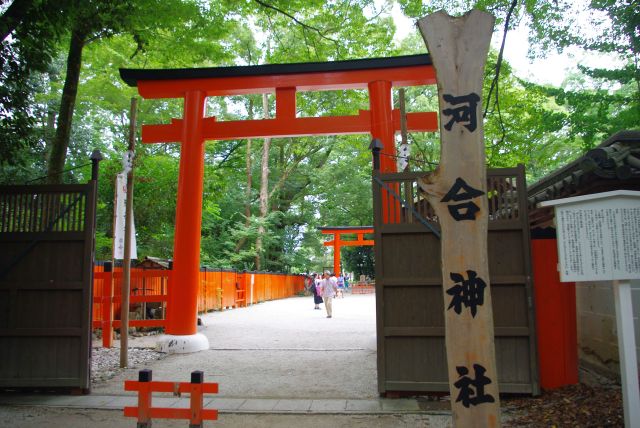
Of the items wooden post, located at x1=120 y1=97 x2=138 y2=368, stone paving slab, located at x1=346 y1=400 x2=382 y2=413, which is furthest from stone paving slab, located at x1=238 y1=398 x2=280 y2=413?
wooden post, located at x1=120 y1=97 x2=138 y2=368

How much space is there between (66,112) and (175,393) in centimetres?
731

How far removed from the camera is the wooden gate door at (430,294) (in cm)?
576

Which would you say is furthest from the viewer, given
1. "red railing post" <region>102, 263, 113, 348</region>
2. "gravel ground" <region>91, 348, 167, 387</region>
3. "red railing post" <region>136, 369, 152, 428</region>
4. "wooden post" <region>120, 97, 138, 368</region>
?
"red railing post" <region>102, 263, 113, 348</region>

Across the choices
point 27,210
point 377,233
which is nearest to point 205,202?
point 27,210

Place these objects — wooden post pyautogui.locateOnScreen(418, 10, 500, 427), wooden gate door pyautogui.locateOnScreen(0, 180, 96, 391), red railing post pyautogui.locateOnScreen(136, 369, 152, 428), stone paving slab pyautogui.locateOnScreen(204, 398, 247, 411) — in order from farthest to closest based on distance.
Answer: wooden gate door pyautogui.locateOnScreen(0, 180, 96, 391), stone paving slab pyautogui.locateOnScreen(204, 398, 247, 411), red railing post pyautogui.locateOnScreen(136, 369, 152, 428), wooden post pyautogui.locateOnScreen(418, 10, 500, 427)

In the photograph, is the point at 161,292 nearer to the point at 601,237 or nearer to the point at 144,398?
the point at 144,398

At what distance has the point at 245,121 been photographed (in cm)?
980

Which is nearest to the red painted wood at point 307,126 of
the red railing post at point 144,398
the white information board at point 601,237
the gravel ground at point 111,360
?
the gravel ground at point 111,360

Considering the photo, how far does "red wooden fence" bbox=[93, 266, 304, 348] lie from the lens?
9.92 meters

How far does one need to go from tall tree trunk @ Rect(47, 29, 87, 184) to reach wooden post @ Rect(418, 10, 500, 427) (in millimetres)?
7981

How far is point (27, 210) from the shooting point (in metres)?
6.63

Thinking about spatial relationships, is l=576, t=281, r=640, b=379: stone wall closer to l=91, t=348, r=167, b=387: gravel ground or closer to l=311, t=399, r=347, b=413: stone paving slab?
l=311, t=399, r=347, b=413: stone paving slab

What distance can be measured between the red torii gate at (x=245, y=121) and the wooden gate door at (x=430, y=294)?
10.6 feet

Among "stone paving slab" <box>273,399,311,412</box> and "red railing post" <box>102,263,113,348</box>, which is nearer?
"stone paving slab" <box>273,399,311,412</box>
